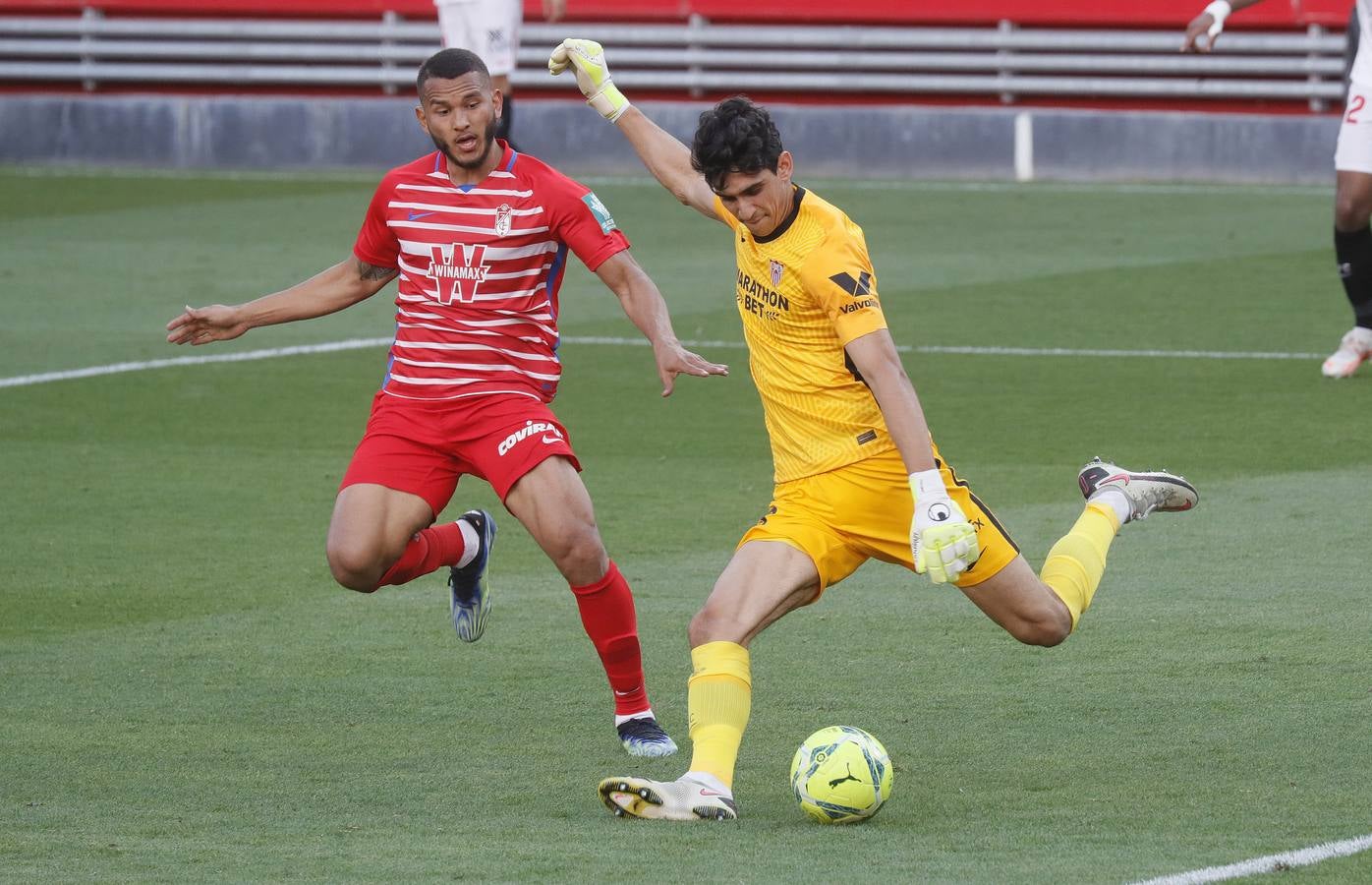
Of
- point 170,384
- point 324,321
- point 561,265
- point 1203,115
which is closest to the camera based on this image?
point 561,265

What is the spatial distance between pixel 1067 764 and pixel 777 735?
87 centimetres

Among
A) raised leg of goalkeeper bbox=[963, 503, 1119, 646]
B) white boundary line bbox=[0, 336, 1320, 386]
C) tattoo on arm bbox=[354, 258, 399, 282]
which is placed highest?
tattoo on arm bbox=[354, 258, 399, 282]

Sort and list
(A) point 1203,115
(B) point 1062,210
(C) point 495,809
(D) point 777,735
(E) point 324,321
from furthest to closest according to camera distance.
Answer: (A) point 1203,115 < (B) point 1062,210 < (E) point 324,321 < (D) point 777,735 < (C) point 495,809

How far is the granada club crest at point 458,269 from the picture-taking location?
273 inches

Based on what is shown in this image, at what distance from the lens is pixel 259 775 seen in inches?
243

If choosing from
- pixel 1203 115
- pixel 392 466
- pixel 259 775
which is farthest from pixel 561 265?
pixel 1203 115

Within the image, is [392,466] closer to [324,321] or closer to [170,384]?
[170,384]

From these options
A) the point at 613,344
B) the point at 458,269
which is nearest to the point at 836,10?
the point at 613,344

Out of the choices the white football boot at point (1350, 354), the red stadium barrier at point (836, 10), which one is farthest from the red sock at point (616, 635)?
the red stadium barrier at point (836, 10)

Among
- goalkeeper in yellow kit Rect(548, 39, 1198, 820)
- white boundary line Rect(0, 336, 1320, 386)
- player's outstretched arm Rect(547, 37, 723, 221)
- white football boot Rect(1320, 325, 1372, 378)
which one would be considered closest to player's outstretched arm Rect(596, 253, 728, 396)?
player's outstretched arm Rect(547, 37, 723, 221)

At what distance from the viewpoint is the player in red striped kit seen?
677 centimetres

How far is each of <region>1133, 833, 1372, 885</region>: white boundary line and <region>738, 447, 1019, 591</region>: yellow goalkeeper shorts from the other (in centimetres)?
121

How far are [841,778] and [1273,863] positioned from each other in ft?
3.43

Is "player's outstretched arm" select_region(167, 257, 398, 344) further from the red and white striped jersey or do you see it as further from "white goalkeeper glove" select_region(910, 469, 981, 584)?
"white goalkeeper glove" select_region(910, 469, 981, 584)
